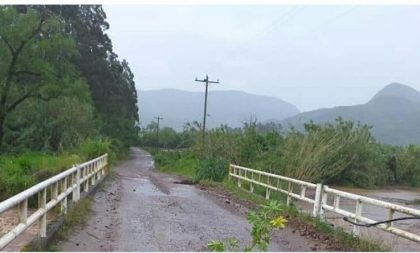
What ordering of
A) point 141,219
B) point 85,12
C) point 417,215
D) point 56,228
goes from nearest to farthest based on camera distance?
1. point 417,215
2. point 56,228
3. point 141,219
4. point 85,12

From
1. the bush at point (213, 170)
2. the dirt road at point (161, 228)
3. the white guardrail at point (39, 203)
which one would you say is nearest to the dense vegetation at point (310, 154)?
the bush at point (213, 170)

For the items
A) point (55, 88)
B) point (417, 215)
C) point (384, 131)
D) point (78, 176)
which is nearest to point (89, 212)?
point (78, 176)

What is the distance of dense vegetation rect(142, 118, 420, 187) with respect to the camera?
800 inches

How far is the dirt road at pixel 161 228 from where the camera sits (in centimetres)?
850

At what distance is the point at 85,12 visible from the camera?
63.1 meters

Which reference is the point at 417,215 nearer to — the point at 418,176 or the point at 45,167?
the point at 45,167

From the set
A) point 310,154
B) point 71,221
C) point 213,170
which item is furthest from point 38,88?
point 71,221

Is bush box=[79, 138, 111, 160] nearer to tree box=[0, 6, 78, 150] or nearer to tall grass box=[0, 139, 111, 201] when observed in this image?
tall grass box=[0, 139, 111, 201]

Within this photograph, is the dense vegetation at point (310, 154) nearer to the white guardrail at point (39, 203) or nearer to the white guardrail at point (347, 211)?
the white guardrail at point (347, 211)

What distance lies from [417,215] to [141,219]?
566 cm

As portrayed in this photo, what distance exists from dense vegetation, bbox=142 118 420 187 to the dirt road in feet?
19.3

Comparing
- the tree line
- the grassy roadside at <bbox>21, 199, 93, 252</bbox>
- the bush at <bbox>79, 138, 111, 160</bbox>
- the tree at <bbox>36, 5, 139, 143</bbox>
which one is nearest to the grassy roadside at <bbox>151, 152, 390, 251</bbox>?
the grassy roadside at <bbox>21, 199, 93, 252</bbox>

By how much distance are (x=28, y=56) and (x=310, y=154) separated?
2386 cm

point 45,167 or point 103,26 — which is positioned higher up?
point 103,26
